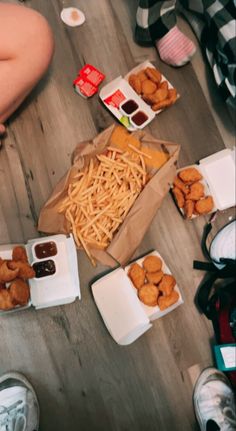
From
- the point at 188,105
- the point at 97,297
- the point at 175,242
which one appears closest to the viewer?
the point at 97,297

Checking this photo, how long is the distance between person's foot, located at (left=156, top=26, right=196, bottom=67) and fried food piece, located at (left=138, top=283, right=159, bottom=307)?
3.25 feet

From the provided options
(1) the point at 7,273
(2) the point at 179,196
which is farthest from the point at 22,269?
(2) the point at 179,196

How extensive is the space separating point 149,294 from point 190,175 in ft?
1.65

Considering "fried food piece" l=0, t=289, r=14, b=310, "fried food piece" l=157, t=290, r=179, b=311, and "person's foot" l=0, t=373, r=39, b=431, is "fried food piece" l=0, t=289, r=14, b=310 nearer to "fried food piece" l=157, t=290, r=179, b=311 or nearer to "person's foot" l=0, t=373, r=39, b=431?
"person's foot" l=0, t=373, r=39, b=431

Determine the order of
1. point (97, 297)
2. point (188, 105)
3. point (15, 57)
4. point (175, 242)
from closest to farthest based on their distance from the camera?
point (15, 57)
point (97, 297)
point (175, 242)
point (188, 105)

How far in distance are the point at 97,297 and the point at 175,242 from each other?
40 cm

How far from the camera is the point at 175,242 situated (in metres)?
1.65

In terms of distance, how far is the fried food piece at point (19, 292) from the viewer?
4.43ft

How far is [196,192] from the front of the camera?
159 cm

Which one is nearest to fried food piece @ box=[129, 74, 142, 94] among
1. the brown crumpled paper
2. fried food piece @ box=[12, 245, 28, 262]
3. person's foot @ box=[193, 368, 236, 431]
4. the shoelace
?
the brown crumpled paper

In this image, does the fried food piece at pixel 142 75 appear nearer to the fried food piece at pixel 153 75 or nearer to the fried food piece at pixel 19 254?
the fried food piece at pixel 153 75

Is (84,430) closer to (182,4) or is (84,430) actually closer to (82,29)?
(82,29)

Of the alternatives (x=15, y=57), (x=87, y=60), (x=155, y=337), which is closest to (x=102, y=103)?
(x=87, y=60)

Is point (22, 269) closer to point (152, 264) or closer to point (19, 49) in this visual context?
point (152, 264)
